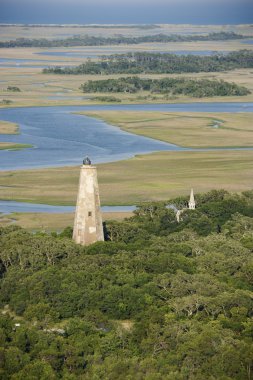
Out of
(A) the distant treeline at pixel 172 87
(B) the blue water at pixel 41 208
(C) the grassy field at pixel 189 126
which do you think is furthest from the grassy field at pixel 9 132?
(A) the distant treeline at pixel 172 87

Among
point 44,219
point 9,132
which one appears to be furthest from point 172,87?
point 44,219

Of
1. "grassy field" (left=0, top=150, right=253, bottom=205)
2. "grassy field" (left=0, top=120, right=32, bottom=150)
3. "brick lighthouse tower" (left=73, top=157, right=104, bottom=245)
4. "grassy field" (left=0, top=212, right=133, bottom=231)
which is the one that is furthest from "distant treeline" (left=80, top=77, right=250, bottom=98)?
"brick lighthouse tower" (left=73, top=157, right=104, bottom=245)

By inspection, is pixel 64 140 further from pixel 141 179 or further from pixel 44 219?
pixel 44 219

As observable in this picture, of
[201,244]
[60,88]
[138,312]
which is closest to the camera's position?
[138,312]

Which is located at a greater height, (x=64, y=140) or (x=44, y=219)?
(x=44, y=219)

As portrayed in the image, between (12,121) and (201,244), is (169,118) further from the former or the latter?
Result: (201,244)

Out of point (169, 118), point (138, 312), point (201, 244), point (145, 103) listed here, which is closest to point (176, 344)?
point (138, 312)
